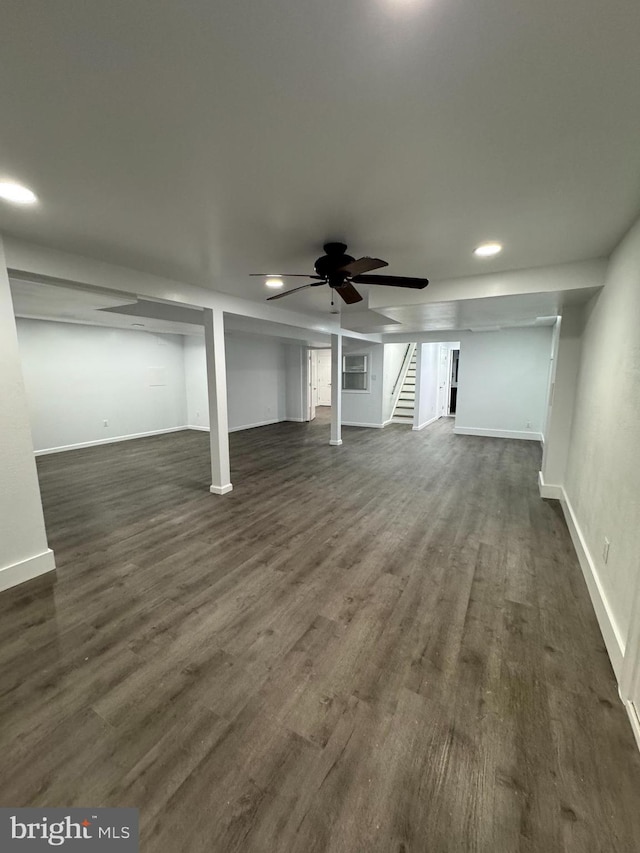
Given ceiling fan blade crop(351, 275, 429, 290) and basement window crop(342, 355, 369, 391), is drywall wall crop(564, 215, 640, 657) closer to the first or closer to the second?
ceiling fan blade crop(351, 275, 429, 290)

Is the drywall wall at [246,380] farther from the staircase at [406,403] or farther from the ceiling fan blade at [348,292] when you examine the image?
→ the ceiling fan blade at [348,292]

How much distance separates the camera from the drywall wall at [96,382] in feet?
19.2

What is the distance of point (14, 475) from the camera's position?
7.79 ft

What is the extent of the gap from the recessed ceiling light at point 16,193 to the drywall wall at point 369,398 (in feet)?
23.2

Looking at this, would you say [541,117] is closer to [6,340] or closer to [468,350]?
[6,340]

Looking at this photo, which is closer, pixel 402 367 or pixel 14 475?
pixel 14 475

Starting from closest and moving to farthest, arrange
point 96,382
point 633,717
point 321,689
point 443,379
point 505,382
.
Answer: point 633,717 → point 321,689 → point 96,382 → point 505,382 → point 443,379

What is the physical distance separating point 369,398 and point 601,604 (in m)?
6.81

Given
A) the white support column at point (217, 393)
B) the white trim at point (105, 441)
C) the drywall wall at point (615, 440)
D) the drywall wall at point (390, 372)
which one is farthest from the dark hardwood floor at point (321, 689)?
the drywall wall at point (390, 372)

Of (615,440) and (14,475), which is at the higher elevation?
(615,440)

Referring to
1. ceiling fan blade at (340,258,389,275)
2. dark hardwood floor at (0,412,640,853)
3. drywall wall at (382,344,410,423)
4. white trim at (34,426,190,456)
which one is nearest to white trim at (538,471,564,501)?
dark hardwood floor at (0,412,640,853)

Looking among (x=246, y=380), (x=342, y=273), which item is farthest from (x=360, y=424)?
(x=342, y=273)

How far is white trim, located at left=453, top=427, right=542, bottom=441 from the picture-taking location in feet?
23.5

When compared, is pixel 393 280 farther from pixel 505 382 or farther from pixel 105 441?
pixel 105 441
